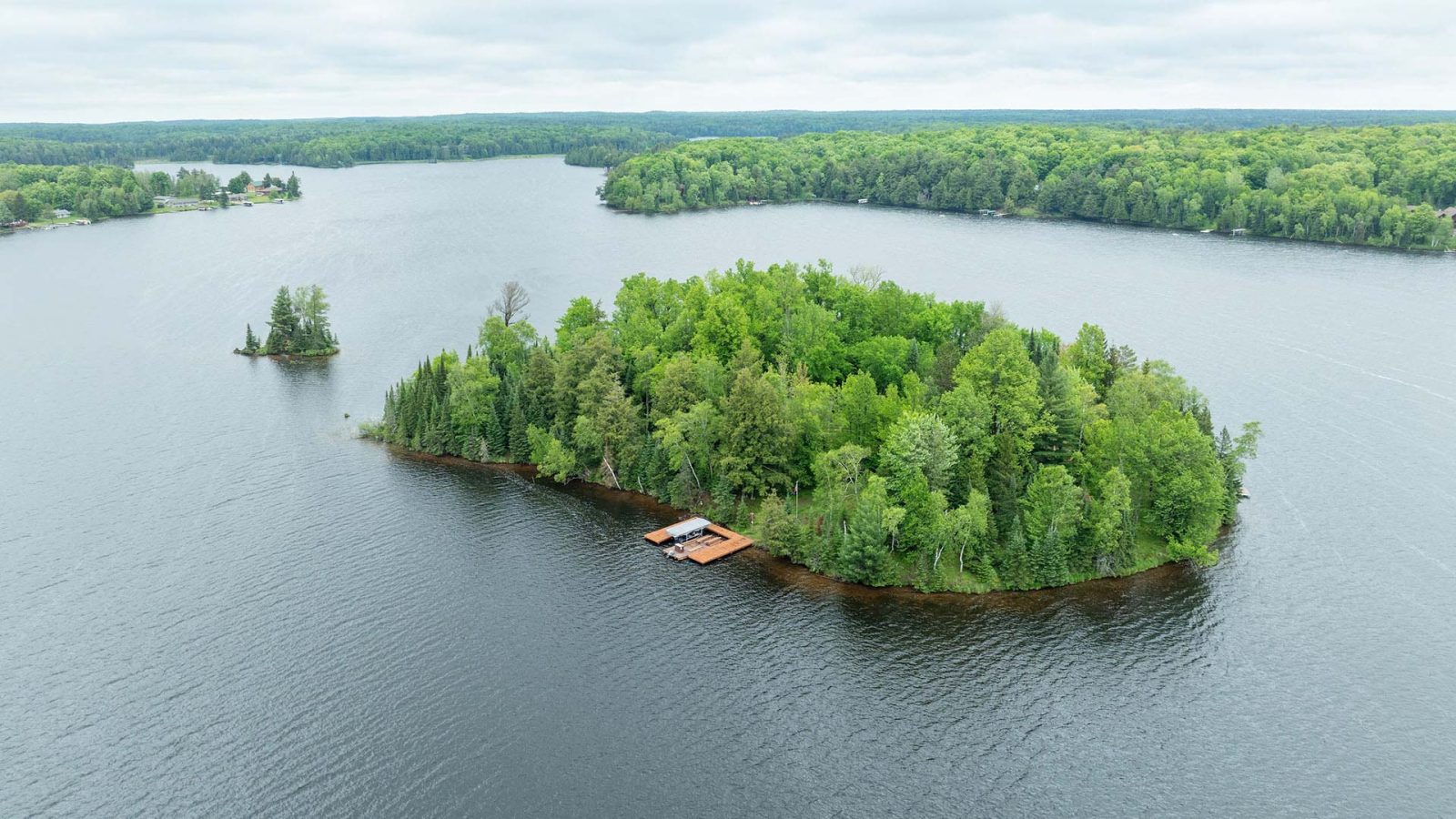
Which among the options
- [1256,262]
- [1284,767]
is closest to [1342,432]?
[1284,767]

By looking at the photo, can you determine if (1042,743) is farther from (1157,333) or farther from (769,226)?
(769,226)

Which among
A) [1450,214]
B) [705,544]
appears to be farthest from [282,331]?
[1450,214]

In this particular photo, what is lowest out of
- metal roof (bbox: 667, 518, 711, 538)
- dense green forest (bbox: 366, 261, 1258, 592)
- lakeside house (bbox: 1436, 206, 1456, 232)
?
metal roof (bbox: 667, 518, 711, 538)

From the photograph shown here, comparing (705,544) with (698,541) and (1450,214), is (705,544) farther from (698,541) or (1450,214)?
(1450,214)

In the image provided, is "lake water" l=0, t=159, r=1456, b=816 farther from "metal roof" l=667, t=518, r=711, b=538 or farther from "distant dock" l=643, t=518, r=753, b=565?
"metal roof" l=667, t=518, r=711, b=538

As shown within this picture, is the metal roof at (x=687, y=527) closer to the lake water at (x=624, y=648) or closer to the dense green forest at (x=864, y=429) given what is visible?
the dense green forest at (x=864, y=429)

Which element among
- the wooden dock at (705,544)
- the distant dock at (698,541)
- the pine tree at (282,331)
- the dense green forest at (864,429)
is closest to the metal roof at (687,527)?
the distant dock at (698,541)

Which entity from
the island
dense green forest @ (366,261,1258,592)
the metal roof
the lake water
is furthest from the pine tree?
the metal roof
